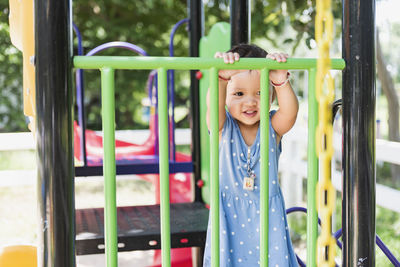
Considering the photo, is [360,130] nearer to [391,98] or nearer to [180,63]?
[180,63]

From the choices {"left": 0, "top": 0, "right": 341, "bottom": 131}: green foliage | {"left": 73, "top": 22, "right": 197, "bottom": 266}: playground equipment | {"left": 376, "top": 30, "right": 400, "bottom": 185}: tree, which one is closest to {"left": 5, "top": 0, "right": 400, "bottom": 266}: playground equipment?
{"left": 73, "top": 22, "right": 197, "bottom": 266}: playground equipment

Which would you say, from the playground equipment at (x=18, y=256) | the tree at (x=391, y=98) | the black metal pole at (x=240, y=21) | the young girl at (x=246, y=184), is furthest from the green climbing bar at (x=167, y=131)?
the tree at (x=391, y=98)

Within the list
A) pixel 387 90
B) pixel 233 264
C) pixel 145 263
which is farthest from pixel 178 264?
pixel 387 90

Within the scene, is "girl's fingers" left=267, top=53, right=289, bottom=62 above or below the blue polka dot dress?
above

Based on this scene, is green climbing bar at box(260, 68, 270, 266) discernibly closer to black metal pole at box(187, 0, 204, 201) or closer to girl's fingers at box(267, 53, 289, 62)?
girl's fingers at box(267, 53, 289, 62)

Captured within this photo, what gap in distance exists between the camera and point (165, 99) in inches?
62.9

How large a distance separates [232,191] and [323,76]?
967 millimetres

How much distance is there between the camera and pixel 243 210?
6.51 ft

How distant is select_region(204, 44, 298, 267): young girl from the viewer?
6.40 feet

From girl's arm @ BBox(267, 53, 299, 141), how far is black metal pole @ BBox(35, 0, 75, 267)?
27.8 inches

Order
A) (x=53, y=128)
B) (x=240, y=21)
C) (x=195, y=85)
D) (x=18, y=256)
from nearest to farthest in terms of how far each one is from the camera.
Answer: (x=53, y=128) < (x=18, y=256) < (x=240, y=21) < (x=195, y=85)

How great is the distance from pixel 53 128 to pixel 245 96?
32.3 inches

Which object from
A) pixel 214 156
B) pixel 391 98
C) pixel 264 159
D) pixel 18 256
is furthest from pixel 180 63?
pixel 391 98

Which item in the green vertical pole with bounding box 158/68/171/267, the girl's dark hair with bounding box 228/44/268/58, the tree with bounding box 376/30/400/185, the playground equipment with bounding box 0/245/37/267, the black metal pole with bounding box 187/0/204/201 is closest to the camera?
the green vertical pole with bounding box 158/68/171/267
